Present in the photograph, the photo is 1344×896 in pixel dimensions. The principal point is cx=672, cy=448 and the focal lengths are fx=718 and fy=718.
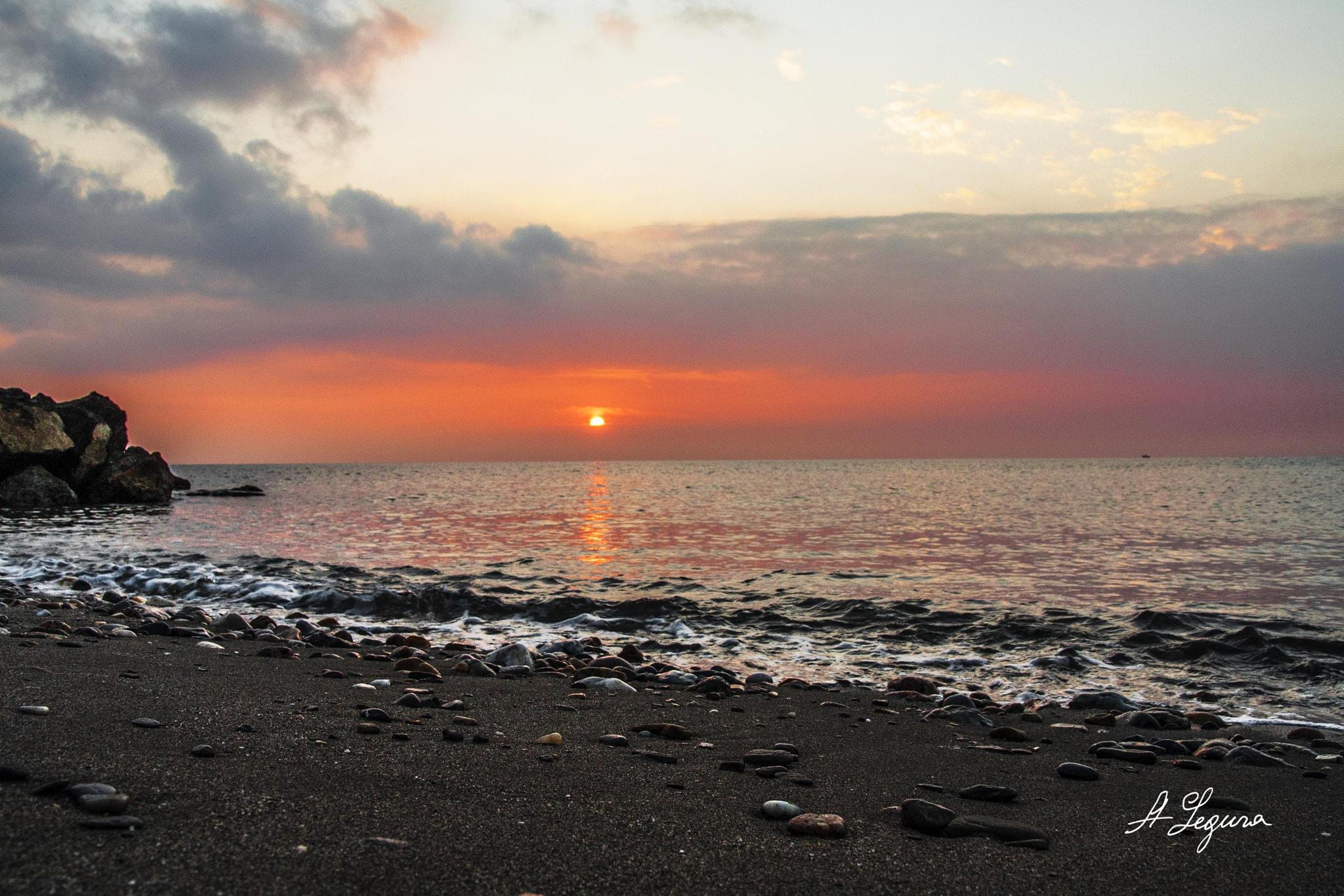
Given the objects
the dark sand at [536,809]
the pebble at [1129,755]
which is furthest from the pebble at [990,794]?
the pebble at [1129,755]

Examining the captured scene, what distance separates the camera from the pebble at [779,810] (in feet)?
12.0

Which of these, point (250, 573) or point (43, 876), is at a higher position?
point (43, 876)

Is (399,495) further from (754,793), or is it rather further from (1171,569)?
(754,793)

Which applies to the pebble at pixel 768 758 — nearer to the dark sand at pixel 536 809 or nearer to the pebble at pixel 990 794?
the dark sand at pixel 536 809

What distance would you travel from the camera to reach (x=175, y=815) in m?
2.91

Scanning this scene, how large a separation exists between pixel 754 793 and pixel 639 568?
1350 centimetres

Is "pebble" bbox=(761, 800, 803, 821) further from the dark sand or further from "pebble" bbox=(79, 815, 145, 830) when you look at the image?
"pebble" bbox=(79, 815, 145, 830)

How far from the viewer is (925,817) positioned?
3.64 m

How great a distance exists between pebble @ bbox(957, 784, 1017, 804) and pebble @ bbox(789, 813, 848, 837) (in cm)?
125

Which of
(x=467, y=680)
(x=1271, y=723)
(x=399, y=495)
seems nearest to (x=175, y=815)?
(x=467, y=680)

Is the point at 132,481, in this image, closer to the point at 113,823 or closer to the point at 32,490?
the point at 32,490

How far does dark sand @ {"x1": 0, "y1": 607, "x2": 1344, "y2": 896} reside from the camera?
266 cm
